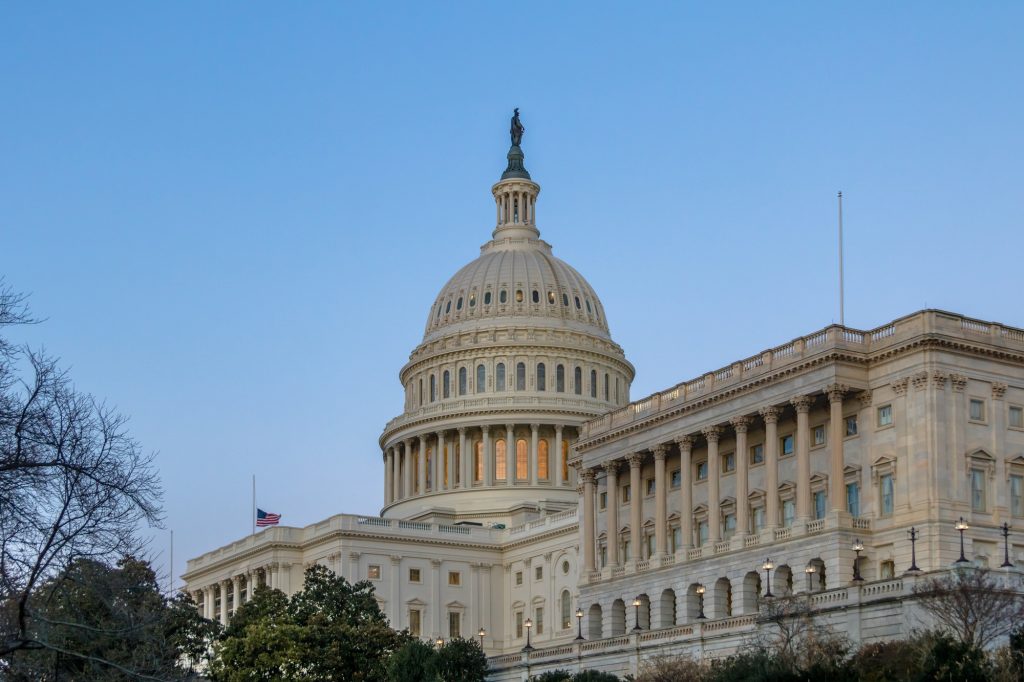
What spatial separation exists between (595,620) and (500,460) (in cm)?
5696

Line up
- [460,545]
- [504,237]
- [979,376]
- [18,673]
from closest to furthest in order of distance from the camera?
1. [18,673]
2. [979,376]
3. [460,545]
4. [504,237]

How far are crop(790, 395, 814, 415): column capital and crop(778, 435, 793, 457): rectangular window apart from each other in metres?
3.39

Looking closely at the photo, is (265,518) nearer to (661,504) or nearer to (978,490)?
(661,504)

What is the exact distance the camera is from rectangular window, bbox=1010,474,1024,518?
94938 mm

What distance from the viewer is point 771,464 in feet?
Answer: 329

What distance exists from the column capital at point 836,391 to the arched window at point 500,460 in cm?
7665

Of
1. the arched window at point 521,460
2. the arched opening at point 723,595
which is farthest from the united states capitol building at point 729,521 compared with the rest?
the arched window at point 521,460

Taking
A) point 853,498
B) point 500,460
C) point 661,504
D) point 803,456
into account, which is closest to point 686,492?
point 661,504

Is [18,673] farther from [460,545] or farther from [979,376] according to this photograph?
[460,545]

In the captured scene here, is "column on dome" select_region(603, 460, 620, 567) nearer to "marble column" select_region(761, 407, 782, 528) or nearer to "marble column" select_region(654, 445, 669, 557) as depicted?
"marble column" select_region(654, 445, 669, 557)

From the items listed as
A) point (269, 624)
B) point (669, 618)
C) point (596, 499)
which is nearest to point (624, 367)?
point (596, 499)

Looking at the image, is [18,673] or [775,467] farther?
[775,467]

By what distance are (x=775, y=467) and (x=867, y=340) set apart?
9.01 metres

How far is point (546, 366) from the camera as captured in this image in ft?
577
